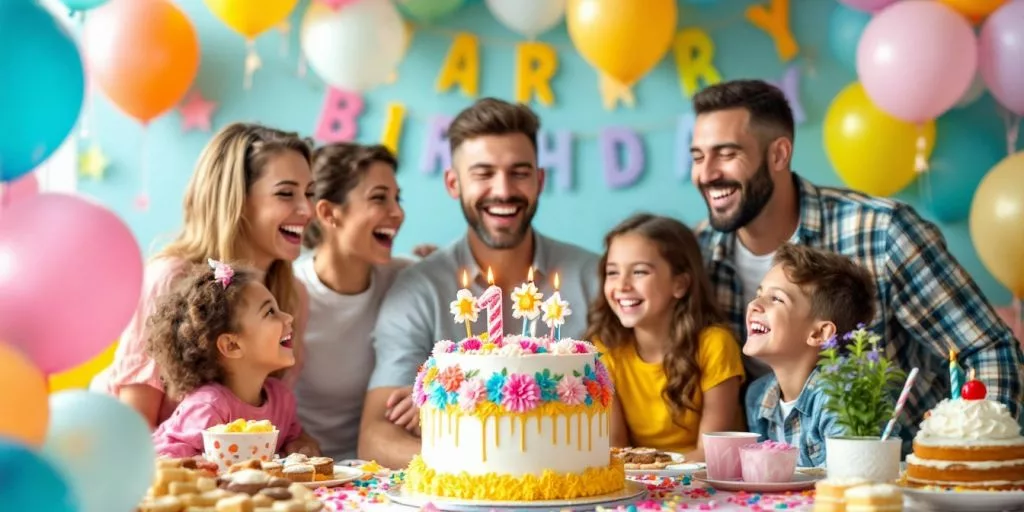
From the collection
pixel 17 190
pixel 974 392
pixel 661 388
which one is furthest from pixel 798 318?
pixel 17 190

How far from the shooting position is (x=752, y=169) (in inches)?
164

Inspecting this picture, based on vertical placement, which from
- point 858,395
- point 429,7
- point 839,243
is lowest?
point 858,395

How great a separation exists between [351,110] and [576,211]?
1.04 metres

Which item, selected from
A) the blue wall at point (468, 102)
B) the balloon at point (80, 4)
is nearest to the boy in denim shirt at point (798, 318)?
the blue wall at point (468, 102)

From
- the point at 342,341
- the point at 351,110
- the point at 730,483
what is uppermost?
the point at 351,110

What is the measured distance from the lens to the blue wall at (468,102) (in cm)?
517

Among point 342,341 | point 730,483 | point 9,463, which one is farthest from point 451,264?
point 9,463

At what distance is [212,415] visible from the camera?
322cm

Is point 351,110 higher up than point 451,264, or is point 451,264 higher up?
point 351,110

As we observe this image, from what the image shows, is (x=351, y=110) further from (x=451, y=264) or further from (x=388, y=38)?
(x=451, y=264)

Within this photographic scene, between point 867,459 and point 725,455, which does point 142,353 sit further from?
point 867,459

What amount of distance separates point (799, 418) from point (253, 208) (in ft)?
5.92

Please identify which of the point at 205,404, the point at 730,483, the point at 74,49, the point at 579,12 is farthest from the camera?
the point at 579,12

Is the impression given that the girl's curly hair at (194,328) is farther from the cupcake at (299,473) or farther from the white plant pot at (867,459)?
the white plant pot at (867,459)
